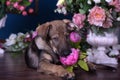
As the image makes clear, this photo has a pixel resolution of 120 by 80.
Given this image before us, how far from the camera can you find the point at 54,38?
1414mm

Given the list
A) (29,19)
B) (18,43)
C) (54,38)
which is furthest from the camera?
(29,19)

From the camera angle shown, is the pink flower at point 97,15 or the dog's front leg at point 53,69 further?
the pink flower at point 97,15

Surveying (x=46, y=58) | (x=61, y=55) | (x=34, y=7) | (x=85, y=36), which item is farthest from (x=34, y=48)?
(x=34, y=7)

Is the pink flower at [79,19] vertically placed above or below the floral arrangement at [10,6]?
below

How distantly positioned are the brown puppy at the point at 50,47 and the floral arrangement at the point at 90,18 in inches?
2.0

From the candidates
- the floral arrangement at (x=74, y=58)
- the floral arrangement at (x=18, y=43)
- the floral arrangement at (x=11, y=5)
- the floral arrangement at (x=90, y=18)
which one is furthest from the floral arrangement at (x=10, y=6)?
the floral arrangement at (x=74, y=58)

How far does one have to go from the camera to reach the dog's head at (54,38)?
1.40m

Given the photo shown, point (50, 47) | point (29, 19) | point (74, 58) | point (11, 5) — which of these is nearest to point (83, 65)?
point (74, 58)

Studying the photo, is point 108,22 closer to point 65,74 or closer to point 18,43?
point 65,74

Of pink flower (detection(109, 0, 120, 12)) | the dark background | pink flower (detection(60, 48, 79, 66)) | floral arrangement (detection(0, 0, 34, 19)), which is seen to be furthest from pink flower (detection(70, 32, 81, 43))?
the dark background

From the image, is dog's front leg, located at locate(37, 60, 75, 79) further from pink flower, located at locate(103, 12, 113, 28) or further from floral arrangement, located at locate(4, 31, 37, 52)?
floral arrangement, located at locate(4, 31, 37, 52)

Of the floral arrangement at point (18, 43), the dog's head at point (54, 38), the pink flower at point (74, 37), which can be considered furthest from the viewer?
the floral arrangement at point (18, 43)

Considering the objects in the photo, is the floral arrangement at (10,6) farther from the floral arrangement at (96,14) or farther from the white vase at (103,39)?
the white vase at (103,39)

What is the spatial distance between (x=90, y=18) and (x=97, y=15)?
0.13 ft
